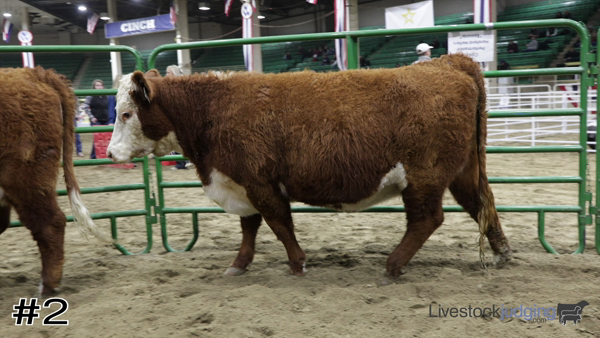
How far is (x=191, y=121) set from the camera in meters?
3.18

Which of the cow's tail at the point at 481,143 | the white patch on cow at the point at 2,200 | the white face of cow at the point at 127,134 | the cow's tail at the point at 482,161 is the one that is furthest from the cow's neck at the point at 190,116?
the cow's tail at the point at 482,161

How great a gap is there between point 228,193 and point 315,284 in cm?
82

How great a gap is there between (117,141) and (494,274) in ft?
8.70

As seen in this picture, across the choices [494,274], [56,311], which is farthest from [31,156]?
[494,274]

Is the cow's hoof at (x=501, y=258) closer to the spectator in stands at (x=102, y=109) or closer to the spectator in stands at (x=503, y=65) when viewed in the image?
the spectator in stands at (x=102, y=109)

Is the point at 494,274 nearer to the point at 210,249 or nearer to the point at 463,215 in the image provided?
the point at 463,215

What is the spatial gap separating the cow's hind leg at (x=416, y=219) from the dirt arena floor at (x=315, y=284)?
6.0 inches

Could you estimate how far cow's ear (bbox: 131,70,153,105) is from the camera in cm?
303

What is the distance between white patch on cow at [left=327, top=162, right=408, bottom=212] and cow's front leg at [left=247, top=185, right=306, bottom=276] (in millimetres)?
339

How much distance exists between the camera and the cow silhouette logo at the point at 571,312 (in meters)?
2.31

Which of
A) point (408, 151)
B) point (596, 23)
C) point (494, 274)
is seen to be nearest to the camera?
point (408, 151)

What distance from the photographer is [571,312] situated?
2.38m

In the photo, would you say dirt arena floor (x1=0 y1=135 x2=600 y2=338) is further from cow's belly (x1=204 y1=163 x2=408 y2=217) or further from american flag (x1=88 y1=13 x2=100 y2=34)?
american flag (x1=88 y1=13 x2=100 y2=34)

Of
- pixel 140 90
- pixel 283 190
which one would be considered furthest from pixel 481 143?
pixel 140 90
